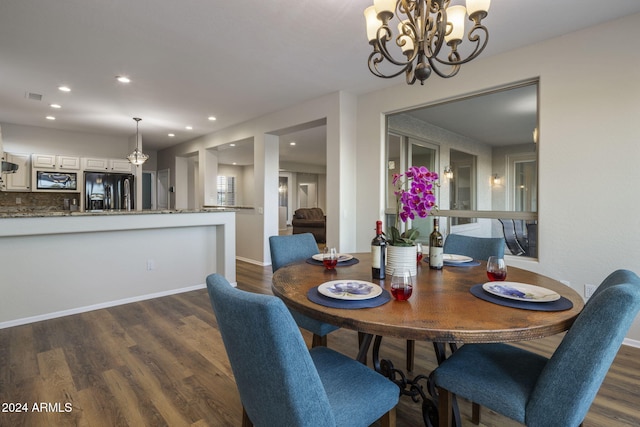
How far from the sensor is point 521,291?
132 centimetres

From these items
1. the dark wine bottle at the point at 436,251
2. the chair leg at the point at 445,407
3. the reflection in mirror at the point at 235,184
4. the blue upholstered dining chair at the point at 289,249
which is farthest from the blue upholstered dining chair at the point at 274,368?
the reflection in mirror at the point at 235,184

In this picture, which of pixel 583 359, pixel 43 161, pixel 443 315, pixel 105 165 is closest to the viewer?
pixel 583 359

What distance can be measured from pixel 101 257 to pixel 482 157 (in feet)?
14.1

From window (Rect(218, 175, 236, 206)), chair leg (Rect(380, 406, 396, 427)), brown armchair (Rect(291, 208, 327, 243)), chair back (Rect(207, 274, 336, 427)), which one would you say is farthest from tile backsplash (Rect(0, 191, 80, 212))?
chair leg (Rect(380, 406, 396, 427))

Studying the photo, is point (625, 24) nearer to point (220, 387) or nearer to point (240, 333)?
point (240, 333)

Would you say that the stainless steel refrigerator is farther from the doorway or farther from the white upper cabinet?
the doorway

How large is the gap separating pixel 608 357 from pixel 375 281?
2.72 ft

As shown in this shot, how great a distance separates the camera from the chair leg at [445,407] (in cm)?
125

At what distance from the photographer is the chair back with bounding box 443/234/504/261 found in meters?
2.28

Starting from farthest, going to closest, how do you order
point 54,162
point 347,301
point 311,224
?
point 311,224 < point 54,162 < point 347,301

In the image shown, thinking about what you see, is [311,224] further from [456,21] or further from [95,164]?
[456,21]

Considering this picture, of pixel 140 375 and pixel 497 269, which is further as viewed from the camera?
pixel 140 375

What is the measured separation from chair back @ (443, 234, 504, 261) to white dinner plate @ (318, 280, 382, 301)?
131cm

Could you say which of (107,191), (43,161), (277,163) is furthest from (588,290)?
(43,161)
